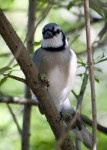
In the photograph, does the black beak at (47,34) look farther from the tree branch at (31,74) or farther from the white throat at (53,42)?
the tree branch at (31,74)

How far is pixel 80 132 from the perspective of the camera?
255cm

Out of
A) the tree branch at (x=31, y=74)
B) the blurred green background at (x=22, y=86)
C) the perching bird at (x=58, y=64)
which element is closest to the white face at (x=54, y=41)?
the perching bird at (x=58, y=64)

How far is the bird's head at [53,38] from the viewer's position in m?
2.40

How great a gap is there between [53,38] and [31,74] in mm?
866

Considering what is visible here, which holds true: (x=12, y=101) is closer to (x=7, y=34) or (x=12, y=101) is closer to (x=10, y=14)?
(x=7, y=34)

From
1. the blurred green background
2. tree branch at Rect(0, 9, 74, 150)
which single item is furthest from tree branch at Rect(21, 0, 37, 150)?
tree branch at Rect(0, 9, 74, 150)

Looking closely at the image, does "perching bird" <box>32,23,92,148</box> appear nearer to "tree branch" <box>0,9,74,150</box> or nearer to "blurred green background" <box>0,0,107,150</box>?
"blurred green background" <box>0,0,107,150</box>

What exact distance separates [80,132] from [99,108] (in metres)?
0.91

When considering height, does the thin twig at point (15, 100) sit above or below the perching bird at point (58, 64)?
below

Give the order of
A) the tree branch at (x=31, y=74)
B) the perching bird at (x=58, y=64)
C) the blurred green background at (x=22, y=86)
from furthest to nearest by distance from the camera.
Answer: the blurred green background at (x=22, y=86), the perching bird at (x=58, y=64), the tree branch at (x=31, y=74)

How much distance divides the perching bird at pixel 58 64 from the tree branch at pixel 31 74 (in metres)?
0.47

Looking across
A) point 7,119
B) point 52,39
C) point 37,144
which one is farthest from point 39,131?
point 52,39

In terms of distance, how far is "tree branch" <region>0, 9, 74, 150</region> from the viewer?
5.31ft

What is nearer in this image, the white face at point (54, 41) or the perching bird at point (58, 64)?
the perching bird at point (58, 64)
